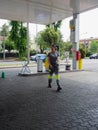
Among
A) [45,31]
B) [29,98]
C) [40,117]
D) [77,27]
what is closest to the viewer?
[40,117]

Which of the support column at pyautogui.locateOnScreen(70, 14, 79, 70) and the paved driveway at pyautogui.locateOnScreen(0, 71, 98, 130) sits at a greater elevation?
the support column at pyautogui.locateOnScreen(70, 14, 79, 70)

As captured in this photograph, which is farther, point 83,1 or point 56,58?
point 83,1

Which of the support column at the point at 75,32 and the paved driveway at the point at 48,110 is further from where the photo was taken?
the support column at the point at 75,32

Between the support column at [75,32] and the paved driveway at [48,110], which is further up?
the support column at [75,32]

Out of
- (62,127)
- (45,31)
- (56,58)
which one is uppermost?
(45,31)

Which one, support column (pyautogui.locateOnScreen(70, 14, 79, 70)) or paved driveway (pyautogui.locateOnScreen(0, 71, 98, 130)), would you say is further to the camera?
support column (pyautogui.locateOnScreen(70, 14, 79, 70))

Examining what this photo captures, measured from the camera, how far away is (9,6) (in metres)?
13.6

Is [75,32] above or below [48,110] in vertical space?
above

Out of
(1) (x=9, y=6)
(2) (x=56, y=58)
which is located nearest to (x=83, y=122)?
(2) (x=56, y=58)

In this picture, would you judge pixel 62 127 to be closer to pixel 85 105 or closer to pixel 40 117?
pixel 40 117

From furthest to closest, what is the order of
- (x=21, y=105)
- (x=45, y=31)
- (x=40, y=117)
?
1. (x=45, y=31)
2. (x=21, y=105)
3. (x=40, y=117)

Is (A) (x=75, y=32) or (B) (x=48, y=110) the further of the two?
(A) (x=75, y=32)

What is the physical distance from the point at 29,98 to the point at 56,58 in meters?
2.30

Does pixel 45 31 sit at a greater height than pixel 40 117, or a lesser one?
greater
